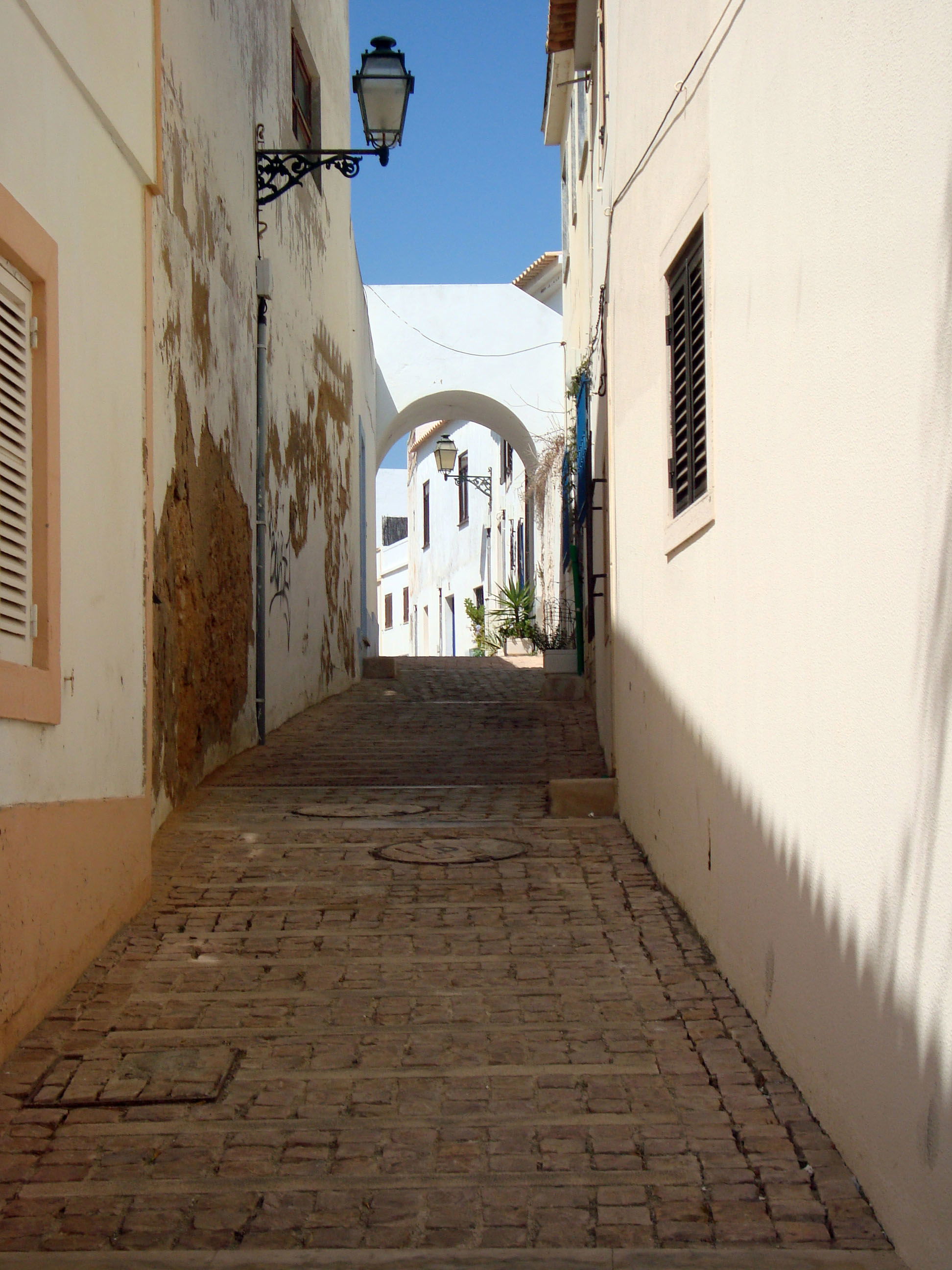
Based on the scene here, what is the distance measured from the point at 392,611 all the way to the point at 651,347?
3930 cm

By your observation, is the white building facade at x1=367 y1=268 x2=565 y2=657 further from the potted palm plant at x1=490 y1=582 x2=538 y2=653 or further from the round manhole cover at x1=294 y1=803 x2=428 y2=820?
the round manhole cover at x1=294 y1=803 x2=428 y2=820

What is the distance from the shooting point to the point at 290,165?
12.0 meters

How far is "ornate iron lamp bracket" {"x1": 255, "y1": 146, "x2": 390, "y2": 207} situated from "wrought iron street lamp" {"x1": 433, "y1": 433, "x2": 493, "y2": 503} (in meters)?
14.6

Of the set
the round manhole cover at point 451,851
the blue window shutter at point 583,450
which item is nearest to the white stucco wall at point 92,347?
the round manhole cover at point 451,851

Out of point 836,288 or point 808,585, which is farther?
point 808,585

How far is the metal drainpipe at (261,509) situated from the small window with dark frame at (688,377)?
16.9 feet

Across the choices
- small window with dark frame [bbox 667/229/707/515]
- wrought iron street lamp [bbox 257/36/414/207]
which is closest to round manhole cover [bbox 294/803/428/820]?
small window with dark frame [bbox 667/229/707/515]

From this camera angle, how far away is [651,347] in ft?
22.8

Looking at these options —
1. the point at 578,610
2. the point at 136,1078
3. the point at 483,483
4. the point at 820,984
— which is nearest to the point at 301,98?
the point at 578,610

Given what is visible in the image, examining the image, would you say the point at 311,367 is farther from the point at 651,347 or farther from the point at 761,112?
the point at 761,112

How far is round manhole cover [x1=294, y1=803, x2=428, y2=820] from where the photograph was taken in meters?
8.27

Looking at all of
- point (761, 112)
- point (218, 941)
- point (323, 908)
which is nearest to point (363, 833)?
point (323, 908)

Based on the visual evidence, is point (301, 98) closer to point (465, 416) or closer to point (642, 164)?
point (642, 164)

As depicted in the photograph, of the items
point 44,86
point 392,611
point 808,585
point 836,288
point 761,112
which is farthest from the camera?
point 392,611
